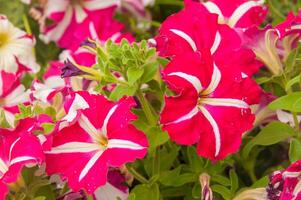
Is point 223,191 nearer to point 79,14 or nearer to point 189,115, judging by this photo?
point 189,115

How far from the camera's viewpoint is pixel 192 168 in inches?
35.4

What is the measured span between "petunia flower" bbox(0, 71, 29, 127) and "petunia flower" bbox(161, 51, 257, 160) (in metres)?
0.29

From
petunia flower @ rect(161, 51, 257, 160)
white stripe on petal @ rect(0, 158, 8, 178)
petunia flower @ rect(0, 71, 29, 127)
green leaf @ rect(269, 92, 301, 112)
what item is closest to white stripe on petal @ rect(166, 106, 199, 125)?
petunia flower @ rect(161, 51, 257, 160)

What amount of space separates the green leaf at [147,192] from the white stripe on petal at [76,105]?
0.14 meters

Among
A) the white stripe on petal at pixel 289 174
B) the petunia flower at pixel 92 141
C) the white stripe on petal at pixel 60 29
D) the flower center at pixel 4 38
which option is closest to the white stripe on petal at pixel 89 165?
the petunia flower at pixel 92 141

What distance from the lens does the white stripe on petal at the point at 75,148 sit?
2.56 ft

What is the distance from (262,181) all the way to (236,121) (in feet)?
0.33

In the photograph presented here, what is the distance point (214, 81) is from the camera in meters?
0.80

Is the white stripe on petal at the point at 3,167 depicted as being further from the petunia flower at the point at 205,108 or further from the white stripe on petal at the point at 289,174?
the white stripe on petal at the point at 289,174

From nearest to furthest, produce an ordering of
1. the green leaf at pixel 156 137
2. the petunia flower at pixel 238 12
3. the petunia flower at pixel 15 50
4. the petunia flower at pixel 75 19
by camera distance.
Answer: the green leaf at pixel 156 137
the petunia flower at pixel 238 12
the petunia flower at pixel 15 50
the petunia flower at pixel 75 19

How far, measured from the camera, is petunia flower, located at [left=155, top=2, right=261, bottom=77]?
2.72 feet

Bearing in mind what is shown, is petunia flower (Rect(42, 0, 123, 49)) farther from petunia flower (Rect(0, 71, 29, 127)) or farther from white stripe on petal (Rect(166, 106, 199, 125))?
white stripe on petal (Rect(166, 106, 199, 125))

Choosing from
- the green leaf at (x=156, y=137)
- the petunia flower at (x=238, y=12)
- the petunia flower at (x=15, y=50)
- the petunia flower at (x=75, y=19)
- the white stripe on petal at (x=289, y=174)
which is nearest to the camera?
the white stripe on petal at (x=289, y=174)

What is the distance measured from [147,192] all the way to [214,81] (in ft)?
0.56
